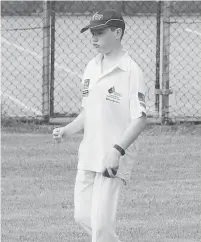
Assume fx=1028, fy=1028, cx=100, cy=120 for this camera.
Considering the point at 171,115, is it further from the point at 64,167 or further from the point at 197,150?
the point at 64,167

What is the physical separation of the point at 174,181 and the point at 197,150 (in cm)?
136

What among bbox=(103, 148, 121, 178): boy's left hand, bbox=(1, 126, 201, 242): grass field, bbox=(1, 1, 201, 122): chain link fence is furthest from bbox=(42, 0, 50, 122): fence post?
bbox=(103, 148, 121, 178): boy's left hand

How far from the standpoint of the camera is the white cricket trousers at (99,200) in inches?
210

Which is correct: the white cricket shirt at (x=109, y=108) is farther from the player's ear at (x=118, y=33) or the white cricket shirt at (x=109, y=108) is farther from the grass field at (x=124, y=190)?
the grass field at (x=124, y=190)

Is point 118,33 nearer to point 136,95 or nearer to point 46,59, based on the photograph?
point 136,95

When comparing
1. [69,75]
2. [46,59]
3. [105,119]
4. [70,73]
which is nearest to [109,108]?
[105,119]

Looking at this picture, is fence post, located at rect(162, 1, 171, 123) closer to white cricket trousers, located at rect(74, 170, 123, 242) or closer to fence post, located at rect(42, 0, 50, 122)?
fence post, located at rect(42, 0, 50, 122)

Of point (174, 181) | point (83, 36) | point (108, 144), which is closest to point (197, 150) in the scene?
point (174, 181)

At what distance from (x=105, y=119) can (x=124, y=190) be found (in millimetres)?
2554

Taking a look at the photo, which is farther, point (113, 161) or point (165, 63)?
point (165, 63)

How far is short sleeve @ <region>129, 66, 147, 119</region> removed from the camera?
17.2 feet

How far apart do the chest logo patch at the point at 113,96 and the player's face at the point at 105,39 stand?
227 mm

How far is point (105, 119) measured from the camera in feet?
17.5

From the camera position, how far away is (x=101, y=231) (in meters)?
5.35
